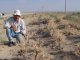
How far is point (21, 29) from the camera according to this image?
1214 centimetres

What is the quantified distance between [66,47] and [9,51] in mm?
2024

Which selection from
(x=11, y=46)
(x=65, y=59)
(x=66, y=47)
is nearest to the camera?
(x=65, y=59)

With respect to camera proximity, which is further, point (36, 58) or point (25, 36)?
point (25, 36)

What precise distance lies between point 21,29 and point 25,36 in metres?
0.31

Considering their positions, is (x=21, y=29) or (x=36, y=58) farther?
(x=21, y=29)

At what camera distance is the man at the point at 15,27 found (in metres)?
12.0

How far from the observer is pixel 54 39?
12398mm

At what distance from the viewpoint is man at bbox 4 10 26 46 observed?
1201 cm

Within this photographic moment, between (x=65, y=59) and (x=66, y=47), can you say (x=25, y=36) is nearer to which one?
(x=66, y=47)

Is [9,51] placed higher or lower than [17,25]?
lower

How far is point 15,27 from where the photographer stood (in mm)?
12180

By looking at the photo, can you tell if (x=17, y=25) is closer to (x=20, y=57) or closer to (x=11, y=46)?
(x=11, y=46)

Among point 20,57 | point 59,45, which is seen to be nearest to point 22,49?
point 20,57

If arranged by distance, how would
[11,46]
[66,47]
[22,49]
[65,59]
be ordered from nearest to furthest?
[65,59]
[22,49]
[66,47]
[11,46]
